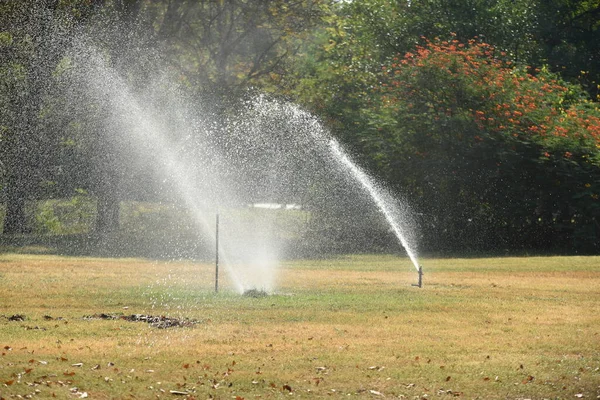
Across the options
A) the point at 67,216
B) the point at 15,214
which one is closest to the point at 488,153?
the point at 15,214

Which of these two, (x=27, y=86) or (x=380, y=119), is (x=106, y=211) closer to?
(x=27, y=86)

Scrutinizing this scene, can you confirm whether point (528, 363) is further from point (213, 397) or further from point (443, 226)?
point (443, 226)

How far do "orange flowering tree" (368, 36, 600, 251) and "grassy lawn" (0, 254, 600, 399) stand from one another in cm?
803

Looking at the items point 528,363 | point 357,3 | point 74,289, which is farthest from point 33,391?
point 357,3

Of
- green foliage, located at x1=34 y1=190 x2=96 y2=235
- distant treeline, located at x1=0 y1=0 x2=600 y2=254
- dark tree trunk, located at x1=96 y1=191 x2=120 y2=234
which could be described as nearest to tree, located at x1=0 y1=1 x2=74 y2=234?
distant treeline, located at x1=0 y1=0 x2=600 y2=254

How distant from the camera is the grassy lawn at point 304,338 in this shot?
39.8 feet

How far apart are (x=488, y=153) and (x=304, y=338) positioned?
1933 cm

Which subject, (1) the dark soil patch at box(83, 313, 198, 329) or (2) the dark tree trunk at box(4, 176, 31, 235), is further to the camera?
(2) the dark tree trunk at box(4, 176, 31, 235)

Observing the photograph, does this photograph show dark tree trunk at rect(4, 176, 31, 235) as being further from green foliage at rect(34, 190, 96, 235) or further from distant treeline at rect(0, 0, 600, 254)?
green foliage at rect(34, 190, 96, 235)

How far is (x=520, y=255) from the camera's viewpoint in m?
32.1

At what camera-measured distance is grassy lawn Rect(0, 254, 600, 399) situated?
12.1 metres

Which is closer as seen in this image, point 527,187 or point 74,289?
point 74,289

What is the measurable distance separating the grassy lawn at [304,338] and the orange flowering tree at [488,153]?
26.4 feet

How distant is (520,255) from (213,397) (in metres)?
21.9
